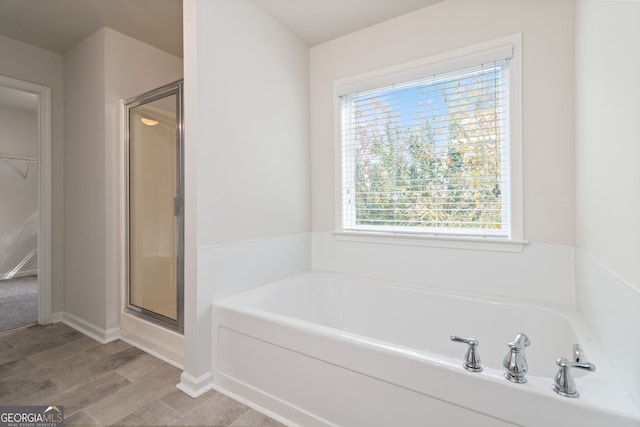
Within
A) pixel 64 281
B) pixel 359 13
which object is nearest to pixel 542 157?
pixel 359 13

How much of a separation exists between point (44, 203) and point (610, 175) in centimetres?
390

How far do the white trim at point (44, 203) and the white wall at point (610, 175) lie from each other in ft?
12.7

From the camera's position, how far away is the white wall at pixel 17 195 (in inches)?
175

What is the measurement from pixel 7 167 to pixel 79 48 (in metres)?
3.23

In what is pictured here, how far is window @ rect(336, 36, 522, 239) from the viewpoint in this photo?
188 cm

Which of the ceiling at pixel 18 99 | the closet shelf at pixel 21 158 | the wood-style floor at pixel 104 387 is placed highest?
the ceiling at pixel 18 99

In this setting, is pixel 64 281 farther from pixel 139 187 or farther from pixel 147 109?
pixel 147 109

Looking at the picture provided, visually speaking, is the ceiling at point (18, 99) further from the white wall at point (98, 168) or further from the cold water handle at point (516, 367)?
the cold water handle at point (516, 367)

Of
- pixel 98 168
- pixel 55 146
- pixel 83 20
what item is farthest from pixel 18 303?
pixel 83 20


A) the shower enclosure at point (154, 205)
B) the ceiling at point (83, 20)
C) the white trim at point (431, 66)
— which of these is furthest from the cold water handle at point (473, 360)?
the ceiling at point (83, 20)

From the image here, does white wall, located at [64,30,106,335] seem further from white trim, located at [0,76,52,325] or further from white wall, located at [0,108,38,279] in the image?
white wall, located at [0,108,38,279]

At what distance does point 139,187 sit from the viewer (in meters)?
2.51

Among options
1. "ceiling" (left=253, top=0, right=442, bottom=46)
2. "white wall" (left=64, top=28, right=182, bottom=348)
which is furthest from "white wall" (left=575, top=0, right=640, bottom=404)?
"white wall" (left=64, top=28, right=182, bottom=348)

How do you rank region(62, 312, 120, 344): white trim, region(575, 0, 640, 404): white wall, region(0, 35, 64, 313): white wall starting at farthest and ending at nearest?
region(0, 35, 64, 313): white wall, region(62, 312, 120, 344): white trim, region(575, 0, 640, 404): white wall
